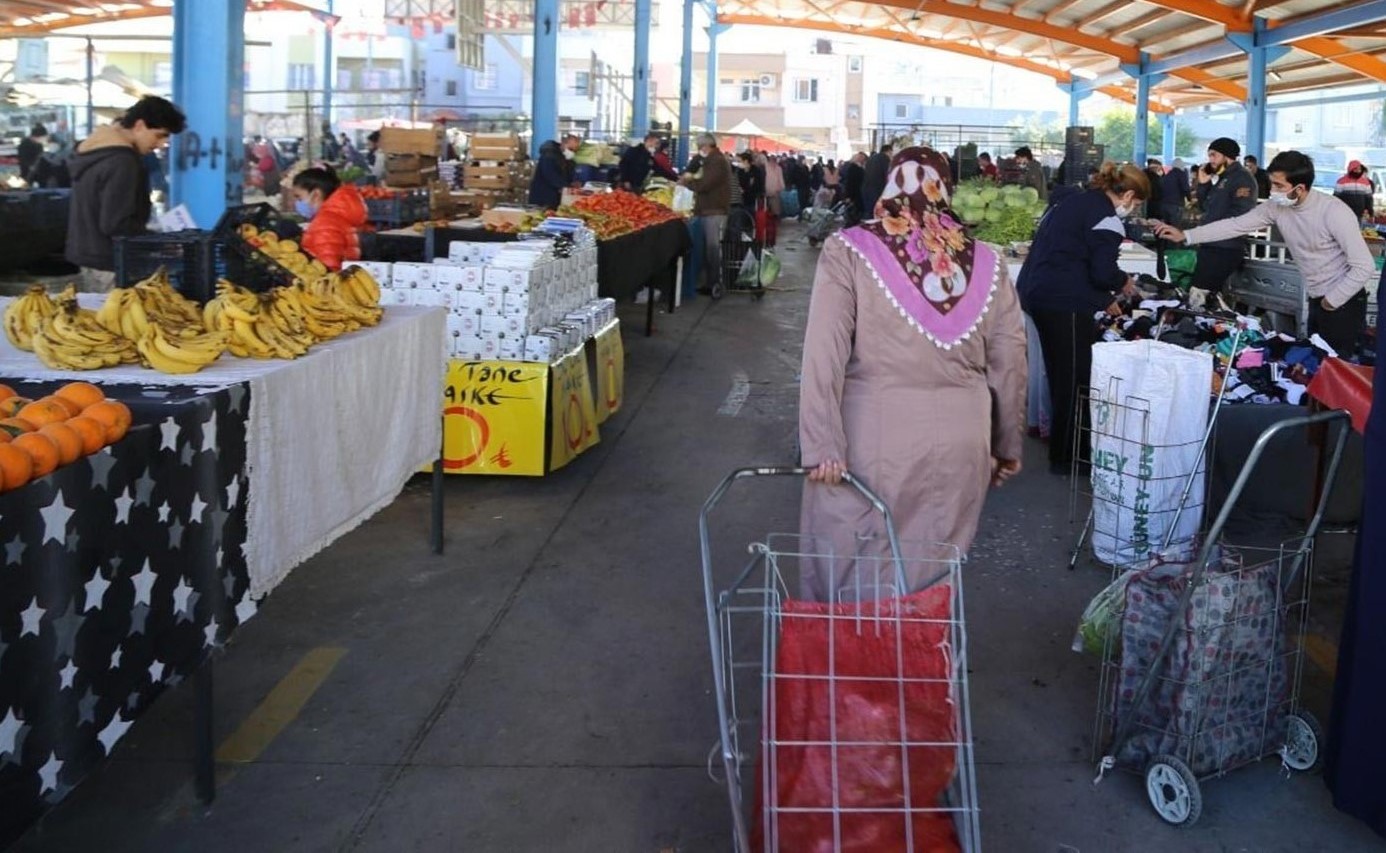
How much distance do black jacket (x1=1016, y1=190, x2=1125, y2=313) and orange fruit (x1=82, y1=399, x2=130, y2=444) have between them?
214 inches

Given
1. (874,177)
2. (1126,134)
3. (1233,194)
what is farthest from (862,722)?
(1126,134)

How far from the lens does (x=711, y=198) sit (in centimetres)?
1614

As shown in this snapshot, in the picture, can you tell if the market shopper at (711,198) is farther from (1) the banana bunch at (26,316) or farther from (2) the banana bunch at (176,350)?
(2) the banana bunch at (176,350)

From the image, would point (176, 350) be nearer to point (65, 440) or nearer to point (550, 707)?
point (65, 440)

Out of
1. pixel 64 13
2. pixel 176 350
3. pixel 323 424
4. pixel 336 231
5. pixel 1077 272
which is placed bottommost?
pixel 323 424

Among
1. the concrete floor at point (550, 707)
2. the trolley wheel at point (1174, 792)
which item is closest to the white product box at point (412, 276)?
the concrete floor at point (550, 707)

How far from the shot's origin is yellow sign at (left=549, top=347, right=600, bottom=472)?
284 inches

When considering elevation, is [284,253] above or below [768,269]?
below

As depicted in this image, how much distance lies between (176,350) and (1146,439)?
3839mm

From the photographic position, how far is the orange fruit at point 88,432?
281 cm

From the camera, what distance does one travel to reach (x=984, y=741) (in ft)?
14.1

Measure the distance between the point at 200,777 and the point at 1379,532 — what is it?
10.4 ft

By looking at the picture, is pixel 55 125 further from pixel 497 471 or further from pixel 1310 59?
pixel 1310 59

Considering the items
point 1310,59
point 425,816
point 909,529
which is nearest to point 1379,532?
point 909,529
